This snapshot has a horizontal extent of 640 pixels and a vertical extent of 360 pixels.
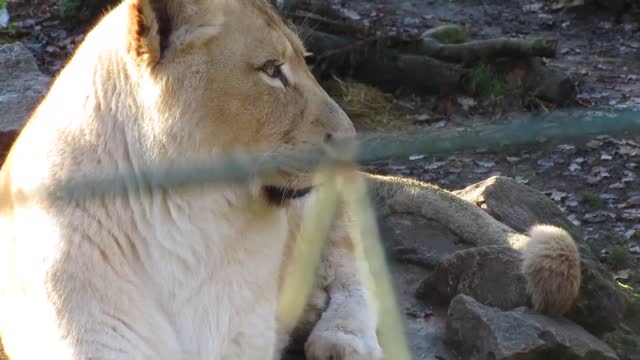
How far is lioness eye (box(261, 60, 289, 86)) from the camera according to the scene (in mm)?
2621

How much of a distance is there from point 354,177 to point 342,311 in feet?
1.77

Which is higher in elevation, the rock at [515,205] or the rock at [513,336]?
the rock at [513,336]

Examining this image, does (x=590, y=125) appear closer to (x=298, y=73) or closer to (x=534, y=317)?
(x=298, y=73)

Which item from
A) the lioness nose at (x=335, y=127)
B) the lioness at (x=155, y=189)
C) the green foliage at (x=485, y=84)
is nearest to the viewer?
the lioness at (x=155, y=189)

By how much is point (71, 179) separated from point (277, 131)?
1.73 feet

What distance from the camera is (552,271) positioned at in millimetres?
3623

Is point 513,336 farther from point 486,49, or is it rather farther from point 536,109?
point 486,49

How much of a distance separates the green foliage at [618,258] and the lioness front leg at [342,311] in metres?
2.17

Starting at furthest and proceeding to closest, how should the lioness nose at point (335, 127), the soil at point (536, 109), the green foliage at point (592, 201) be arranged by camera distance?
the green foliage at point (592, 201)
the soil at point (536, 109)
the lioness nose at point (335, 127)

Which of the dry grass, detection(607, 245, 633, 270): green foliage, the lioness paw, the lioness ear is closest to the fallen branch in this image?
the dry grass

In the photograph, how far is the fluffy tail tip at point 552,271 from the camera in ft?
11.9

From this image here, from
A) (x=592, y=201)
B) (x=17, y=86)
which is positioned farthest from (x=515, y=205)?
(x=17, y=86)

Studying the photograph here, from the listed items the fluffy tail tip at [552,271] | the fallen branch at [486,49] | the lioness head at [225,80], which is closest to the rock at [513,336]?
the fluffy tail tip at [552,271]

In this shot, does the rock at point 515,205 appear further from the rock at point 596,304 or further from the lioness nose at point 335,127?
the lioness nose at point 335,127
